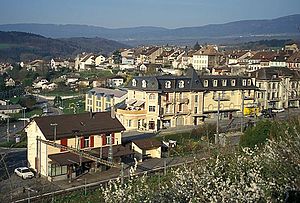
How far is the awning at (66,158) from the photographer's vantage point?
43.5 ft

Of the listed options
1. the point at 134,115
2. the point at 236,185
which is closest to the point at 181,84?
the point at 134,115

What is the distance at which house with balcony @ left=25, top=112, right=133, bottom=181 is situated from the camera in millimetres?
13461

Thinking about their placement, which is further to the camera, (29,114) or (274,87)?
(29,114)

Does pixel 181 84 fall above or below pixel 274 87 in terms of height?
above

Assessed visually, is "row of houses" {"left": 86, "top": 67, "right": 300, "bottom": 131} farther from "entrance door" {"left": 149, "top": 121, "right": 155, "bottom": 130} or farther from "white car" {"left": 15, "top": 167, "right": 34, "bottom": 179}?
"white car" {"left": 15, "top": 167, "right": 34, "bottom": 179}

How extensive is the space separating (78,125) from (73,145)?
698 mm

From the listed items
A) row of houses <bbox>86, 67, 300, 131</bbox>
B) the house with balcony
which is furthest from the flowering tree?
row of houses <bbox>86, 67, 300, 131</bbox>

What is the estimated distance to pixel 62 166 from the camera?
13.3 metres

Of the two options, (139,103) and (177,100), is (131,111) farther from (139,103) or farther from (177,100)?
(177,100)

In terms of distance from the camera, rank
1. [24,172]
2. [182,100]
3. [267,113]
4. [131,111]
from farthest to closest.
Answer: [267,113]
[182,100]
[131,111]
[24,172]

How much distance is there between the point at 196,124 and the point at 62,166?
966 centimetres

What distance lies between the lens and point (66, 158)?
13.5m

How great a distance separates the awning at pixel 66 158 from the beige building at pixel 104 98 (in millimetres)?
8762

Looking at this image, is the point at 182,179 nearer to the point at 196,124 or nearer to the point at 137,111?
the point at 137,111
